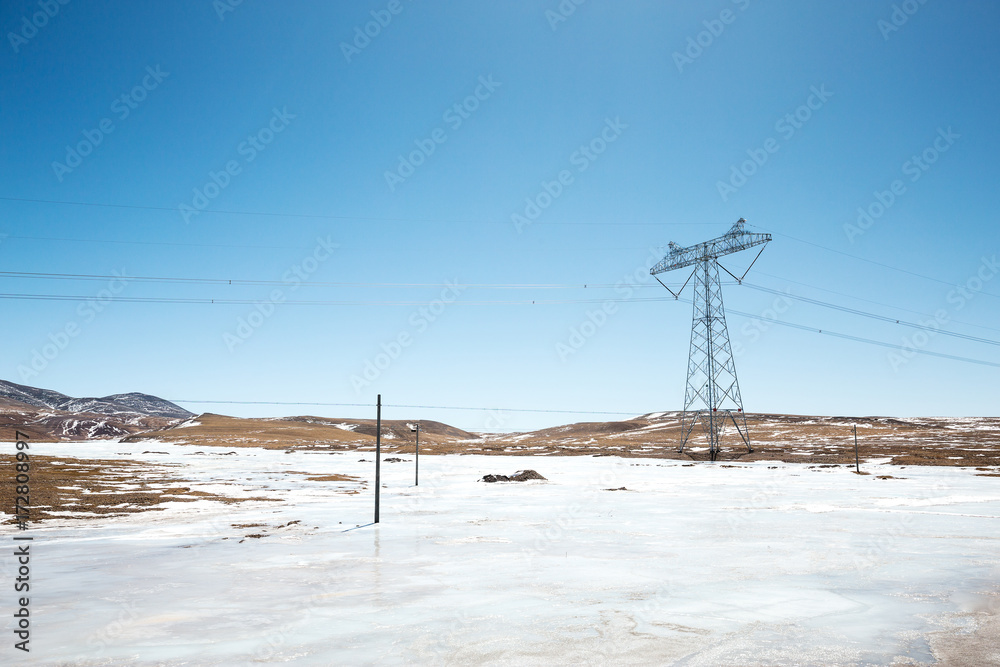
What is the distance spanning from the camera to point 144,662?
9406 millimetres

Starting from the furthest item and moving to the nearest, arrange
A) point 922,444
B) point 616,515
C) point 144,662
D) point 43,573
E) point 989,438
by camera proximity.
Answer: point 989,438
point 922,444
point 616,515
point 43,573
point 144,662

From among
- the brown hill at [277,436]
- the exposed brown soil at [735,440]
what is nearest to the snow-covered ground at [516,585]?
the exposed brown soil at [735,440]

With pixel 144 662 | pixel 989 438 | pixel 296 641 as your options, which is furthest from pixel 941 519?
pixel 989 438

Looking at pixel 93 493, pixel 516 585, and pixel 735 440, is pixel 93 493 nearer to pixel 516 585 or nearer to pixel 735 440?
pixel 516 585

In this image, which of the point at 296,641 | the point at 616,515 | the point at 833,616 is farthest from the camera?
the point at 616,515

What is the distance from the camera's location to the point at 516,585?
48.8 ft

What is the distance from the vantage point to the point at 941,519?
26.3 meters

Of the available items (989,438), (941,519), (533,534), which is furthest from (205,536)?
(989,438)

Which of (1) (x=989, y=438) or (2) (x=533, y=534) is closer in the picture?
(2) (x=533, y=534)

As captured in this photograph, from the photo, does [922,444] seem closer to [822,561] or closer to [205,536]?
[822,561]

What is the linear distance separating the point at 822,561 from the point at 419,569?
37.9ft

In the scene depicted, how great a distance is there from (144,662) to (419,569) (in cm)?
805

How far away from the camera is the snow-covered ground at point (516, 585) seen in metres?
10.2

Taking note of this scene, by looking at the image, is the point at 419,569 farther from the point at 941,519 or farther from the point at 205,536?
the point at 941,519
